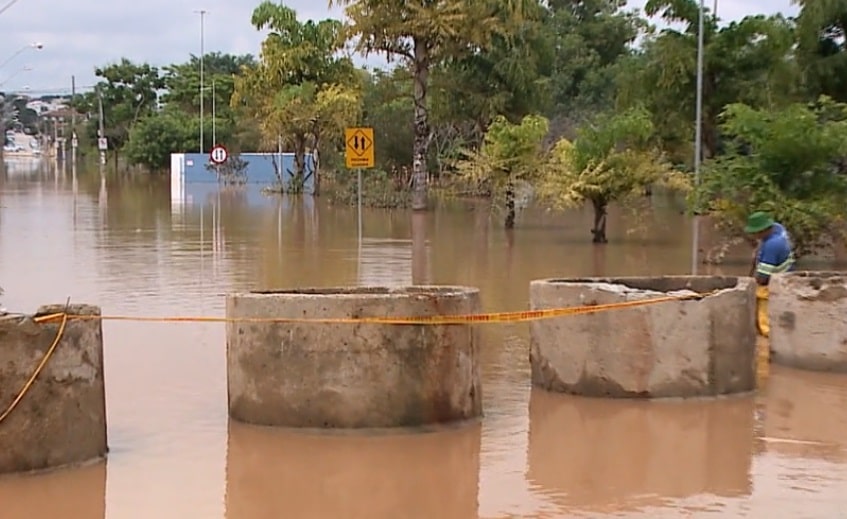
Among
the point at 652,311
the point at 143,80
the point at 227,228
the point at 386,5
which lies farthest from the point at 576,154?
the point at 143,80

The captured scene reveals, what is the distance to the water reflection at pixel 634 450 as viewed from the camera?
7.67 meters

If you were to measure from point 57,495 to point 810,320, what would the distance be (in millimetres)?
6855

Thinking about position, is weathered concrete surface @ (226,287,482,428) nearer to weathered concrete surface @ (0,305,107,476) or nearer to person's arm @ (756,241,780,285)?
weathered concrete surface @ (0,305,107,476)

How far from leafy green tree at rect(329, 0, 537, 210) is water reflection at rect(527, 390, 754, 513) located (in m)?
26.5

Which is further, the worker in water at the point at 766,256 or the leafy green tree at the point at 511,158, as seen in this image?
the leafy green tree at the point at 511,158

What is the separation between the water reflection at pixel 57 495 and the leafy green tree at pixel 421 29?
94.8ft

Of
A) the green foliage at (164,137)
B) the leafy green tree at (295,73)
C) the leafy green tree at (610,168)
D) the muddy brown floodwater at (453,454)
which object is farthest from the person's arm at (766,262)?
the green foliage at (164,137)

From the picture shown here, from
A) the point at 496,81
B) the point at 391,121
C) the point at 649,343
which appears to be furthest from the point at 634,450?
the point at 391,121

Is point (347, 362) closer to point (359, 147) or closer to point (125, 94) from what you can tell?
point (359, 147)

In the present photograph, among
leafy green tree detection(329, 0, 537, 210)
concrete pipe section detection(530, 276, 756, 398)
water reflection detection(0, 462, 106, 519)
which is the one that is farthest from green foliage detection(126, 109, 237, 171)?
water reflection detection(0, 462, 106, 519)

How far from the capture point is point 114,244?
2386cm

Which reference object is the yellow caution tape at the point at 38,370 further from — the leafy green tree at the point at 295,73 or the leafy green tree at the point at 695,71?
the leafy green tree at the point at 295,73

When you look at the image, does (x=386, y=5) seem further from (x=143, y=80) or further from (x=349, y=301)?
→ (x=143, y=80)

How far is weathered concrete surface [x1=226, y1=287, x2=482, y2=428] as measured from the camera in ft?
28.8
